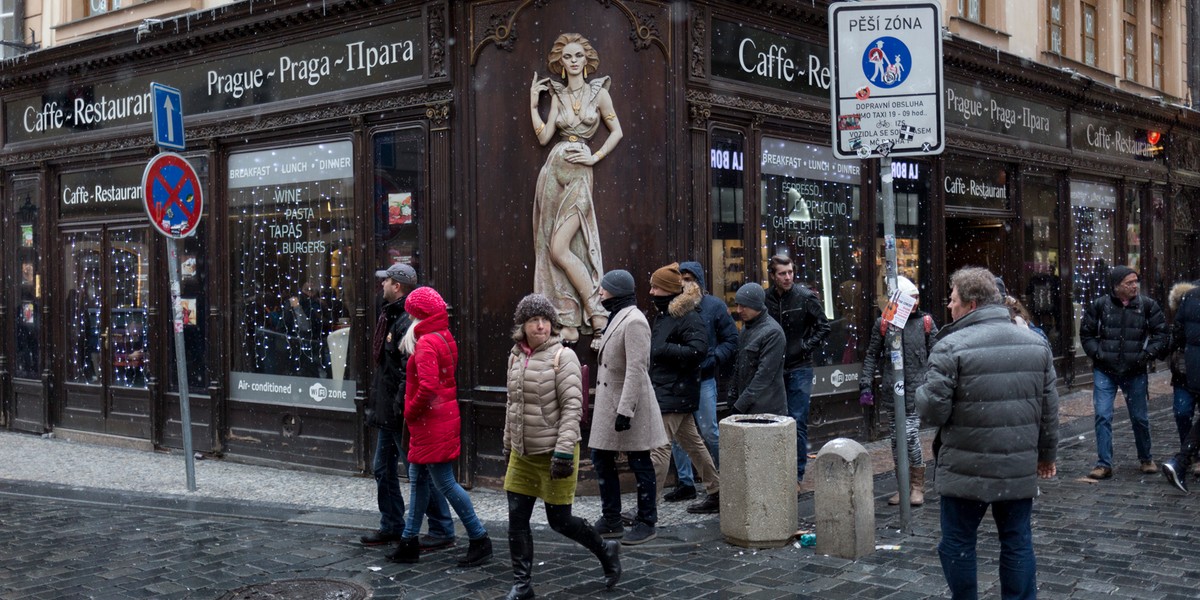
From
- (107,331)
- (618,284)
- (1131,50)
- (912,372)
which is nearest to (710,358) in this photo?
(618,284)

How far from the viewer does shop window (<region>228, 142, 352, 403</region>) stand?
10.7 m

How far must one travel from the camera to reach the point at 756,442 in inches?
282

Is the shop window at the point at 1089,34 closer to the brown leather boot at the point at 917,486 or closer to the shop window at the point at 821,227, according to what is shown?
the shop window at the point at 821,227

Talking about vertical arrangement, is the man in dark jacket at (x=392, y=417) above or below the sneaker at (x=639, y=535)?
above

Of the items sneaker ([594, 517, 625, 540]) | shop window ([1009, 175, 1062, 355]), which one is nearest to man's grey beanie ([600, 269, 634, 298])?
sneaker ([594, 517, 625, 540])

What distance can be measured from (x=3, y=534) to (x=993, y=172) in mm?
12208

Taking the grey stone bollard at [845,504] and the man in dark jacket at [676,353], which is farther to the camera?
the man in dark jacket at [676,353]

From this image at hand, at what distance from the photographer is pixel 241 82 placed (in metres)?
11.4

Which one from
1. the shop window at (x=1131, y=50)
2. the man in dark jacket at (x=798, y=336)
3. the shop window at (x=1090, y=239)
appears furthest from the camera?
the shop window at (x=1131, y=50)

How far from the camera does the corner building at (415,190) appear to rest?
371 inches

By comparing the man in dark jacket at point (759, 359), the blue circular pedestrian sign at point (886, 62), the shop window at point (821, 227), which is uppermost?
the blue circular pedestrian sign at point (886, 62)

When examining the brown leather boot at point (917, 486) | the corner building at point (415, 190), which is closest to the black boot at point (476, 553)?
the corner building at point (415, 190)

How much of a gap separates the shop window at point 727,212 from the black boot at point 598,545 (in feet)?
13.4

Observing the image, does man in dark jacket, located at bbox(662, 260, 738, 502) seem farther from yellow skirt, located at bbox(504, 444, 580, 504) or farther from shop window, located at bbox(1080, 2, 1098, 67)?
shop window, located at bbox(1080, 2, 1098, 67)
